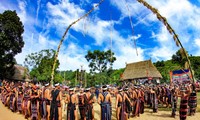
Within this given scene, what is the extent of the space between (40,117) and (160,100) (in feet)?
31.3

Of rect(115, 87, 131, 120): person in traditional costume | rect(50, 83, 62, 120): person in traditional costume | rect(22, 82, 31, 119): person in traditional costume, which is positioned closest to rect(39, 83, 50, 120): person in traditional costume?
rect(50, 83, 62, 120): person in traditional costume

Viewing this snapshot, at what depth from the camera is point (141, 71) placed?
4353cm

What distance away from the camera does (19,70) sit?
51.4 m

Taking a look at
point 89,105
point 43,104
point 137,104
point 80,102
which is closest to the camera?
point 43,104

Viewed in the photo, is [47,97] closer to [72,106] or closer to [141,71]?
[72,106]

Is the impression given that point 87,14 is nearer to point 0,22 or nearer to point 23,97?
point 23,97

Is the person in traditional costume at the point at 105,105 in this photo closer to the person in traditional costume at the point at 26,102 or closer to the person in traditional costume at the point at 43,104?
the person in traditional costume at the point at 43,104

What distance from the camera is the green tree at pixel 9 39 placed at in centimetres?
3659

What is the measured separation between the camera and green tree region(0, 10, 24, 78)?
120 ft

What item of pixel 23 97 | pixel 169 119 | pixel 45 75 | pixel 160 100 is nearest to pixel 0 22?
pixel 45 75

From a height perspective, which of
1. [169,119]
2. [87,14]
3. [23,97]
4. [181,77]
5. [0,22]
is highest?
[0,22]

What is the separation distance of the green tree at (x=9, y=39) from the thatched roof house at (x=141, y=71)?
21737 mm

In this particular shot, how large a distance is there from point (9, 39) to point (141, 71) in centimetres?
2492

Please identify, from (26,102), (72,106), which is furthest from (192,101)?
(26,102)
